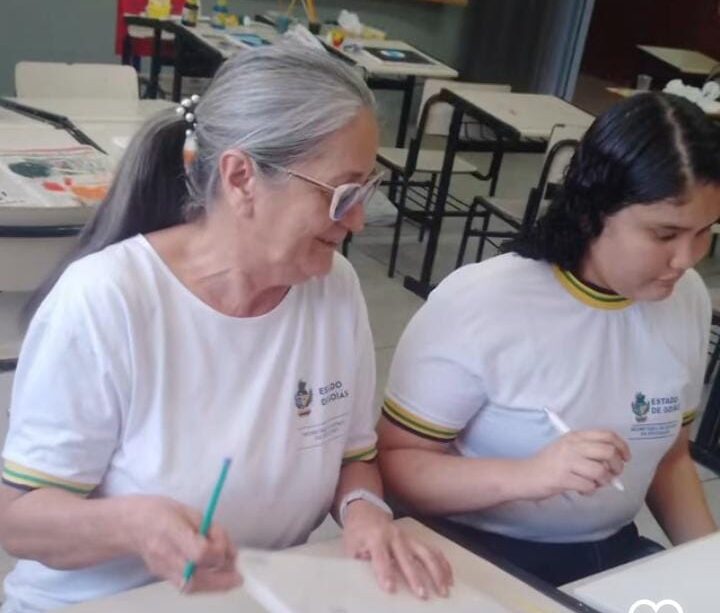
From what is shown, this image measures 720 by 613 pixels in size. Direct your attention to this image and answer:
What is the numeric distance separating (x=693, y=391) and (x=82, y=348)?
94 cm

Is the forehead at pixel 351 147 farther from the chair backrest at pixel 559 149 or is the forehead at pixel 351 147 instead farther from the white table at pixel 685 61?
the white table at pixel 685 61

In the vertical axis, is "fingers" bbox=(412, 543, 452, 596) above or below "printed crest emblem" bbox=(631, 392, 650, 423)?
below

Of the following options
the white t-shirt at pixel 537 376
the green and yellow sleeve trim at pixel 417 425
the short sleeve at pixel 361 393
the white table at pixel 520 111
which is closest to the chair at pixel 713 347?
the white table at pixel 520 111

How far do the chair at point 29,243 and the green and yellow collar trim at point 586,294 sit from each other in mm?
932

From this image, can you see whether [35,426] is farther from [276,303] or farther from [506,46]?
[506,46]

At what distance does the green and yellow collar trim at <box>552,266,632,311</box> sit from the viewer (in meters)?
1.46

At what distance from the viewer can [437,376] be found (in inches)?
55.0

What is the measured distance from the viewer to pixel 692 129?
1.33 metres

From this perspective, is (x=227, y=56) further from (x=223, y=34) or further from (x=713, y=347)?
(x=713, y=347)

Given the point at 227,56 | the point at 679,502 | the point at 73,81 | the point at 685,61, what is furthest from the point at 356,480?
the point at 685,61

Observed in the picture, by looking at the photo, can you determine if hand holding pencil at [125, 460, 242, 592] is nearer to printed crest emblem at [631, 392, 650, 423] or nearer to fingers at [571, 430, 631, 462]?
fingers at [571, 430, 631, 462]

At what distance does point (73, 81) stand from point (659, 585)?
2.55 m

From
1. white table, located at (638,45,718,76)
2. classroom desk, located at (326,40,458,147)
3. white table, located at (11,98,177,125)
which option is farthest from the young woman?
white table, located at (638,45,718,76)
